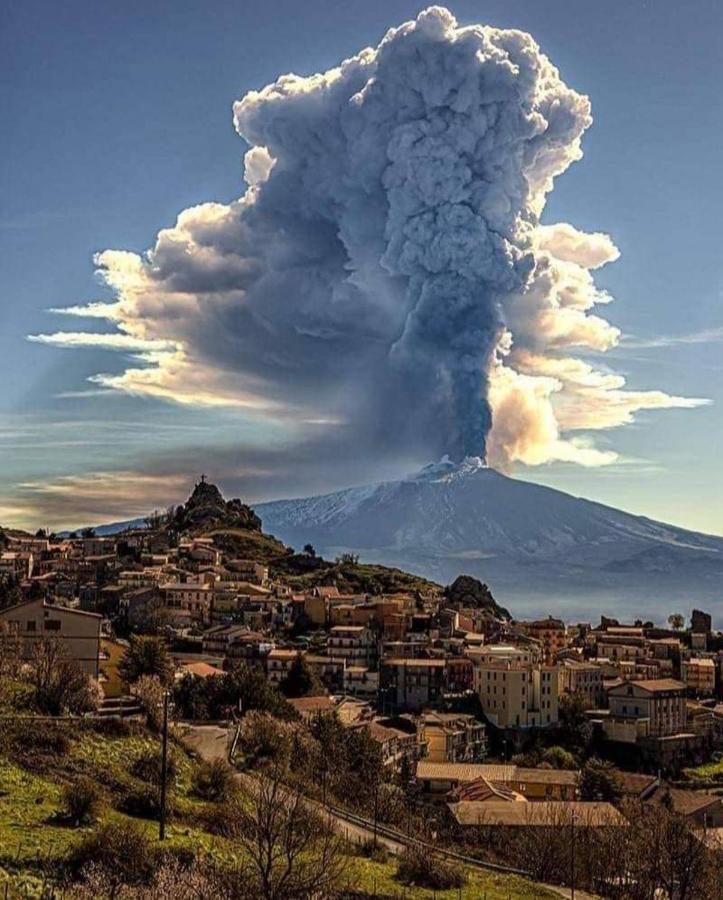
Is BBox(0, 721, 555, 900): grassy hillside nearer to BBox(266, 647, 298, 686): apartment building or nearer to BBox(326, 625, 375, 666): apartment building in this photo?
BBox(266, 647, 298, 686): apartment building

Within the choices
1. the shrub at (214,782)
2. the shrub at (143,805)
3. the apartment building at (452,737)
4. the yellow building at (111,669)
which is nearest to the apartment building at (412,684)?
the apartment building at (452,737)

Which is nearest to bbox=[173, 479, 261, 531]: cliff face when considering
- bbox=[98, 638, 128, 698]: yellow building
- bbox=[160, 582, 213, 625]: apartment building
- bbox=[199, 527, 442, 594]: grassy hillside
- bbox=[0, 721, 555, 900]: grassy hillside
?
bbox=[199, 527, 442, 594]: grassy hillside

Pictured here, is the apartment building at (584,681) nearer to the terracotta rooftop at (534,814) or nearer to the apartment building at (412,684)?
the apartment building at (412,684)

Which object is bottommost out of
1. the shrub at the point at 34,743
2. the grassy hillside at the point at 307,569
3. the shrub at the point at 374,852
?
the shrub at the point at 374,852

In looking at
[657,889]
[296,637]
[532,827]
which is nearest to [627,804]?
[532,827]

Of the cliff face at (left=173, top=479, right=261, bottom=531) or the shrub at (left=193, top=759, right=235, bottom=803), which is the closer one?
the shrub at (left=193, top=759, right=235, bottom=803)

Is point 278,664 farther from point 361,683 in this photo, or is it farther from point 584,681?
point 584,681

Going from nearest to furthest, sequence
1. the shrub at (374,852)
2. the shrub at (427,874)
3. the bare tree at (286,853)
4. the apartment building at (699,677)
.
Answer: the bare tree at (286,853) < the shrub at (427,874) < the shrub at (374,852) < the apartment building at (699,677)
